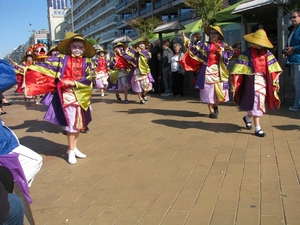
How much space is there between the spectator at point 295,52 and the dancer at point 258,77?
1.92 metres

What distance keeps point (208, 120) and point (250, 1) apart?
405cm

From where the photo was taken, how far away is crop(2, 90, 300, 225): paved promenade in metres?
3.18

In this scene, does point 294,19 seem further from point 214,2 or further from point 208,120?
point 214,2

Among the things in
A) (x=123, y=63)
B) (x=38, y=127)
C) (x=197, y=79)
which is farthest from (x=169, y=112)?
(x=38, y=127)

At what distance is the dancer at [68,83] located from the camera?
15.9 ft

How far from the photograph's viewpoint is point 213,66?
732cm

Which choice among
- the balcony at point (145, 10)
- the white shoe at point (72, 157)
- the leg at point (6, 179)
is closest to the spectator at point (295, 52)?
the white shoe at point (72, 157)

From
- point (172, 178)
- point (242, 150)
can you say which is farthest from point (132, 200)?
point (242, 150)

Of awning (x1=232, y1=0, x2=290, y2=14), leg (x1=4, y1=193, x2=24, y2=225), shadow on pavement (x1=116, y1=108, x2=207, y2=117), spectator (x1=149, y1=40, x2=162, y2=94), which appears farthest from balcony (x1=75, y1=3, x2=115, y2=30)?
leg (x1=4, y1=193, x2=24, y2=225)

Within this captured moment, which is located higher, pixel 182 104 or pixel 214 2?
pixel 214 2

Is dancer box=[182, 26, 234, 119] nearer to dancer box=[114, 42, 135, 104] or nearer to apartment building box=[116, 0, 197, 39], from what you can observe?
A: dancer box=[114, 42, 135, 104]

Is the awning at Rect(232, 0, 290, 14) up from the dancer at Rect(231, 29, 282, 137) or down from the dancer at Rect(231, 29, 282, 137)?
up

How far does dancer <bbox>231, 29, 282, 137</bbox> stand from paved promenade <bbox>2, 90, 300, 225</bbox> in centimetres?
51

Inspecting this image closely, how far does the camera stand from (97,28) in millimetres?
82375
